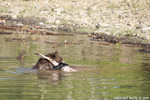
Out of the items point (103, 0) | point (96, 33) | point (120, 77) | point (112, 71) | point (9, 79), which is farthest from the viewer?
point (103, 0)

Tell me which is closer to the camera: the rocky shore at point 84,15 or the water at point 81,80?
the water at point 81,80

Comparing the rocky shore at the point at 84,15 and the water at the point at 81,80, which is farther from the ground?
the rocky shore at the point at 84,15

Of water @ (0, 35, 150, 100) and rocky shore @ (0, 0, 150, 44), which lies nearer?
water @ (0, 35, 150, 100)

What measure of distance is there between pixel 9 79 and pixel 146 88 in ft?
11.6

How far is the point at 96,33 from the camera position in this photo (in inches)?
1027

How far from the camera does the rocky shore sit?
2783 cm

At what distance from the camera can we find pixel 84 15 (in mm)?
32531

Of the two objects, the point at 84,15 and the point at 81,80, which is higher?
the point at 84,15

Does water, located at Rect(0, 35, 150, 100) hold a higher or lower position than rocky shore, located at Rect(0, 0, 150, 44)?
lower

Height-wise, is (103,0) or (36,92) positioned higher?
(103,0)

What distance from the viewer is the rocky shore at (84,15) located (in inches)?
1096

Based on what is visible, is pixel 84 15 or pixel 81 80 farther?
pixel 84 15

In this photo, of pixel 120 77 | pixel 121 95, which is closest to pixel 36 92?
pixel 121 95

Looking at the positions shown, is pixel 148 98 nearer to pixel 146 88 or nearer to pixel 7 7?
pixel 146 88
